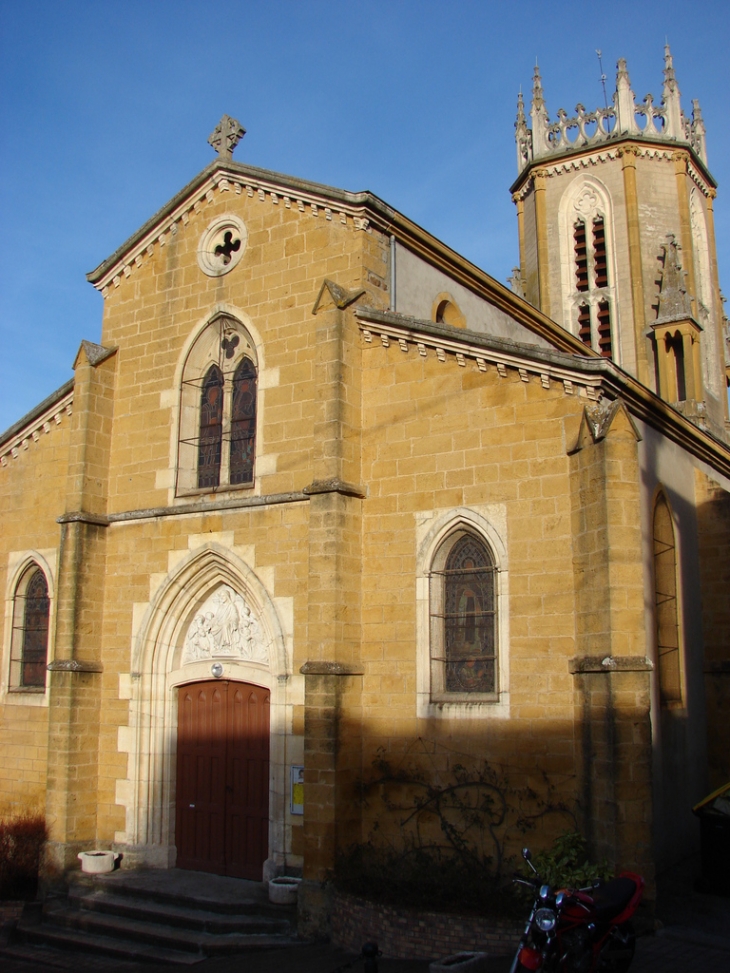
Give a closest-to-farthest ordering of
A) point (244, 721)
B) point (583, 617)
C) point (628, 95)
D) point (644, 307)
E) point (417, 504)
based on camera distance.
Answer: point (583, 617) → point (417, 504) → point (244, 721) → point (644, 307) → point (628, 95)

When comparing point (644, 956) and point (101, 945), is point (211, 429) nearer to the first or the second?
point (101, 945)

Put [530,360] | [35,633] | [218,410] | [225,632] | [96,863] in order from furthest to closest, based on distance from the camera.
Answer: [35,633]
[218,410]
[225,632]
[96,863]
[530,360]

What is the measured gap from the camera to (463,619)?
11.4m

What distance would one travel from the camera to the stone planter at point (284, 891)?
1109 cm

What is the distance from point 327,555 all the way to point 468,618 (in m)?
1.88

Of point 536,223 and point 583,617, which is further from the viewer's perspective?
point 536,223

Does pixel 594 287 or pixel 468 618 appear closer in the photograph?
pixel 468 618

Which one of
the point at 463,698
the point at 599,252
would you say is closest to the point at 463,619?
the point at 463,698

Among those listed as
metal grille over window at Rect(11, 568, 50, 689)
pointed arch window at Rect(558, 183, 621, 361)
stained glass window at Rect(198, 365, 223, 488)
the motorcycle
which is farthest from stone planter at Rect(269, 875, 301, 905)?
pointed arch window at Rect(558, 183, 621, 361)

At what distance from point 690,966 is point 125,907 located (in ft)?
22.6

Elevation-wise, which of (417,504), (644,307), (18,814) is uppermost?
(644,307)

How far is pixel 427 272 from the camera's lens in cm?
1428

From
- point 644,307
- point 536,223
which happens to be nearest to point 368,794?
point 644,307

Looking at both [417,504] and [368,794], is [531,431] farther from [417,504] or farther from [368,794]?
[368,794]
